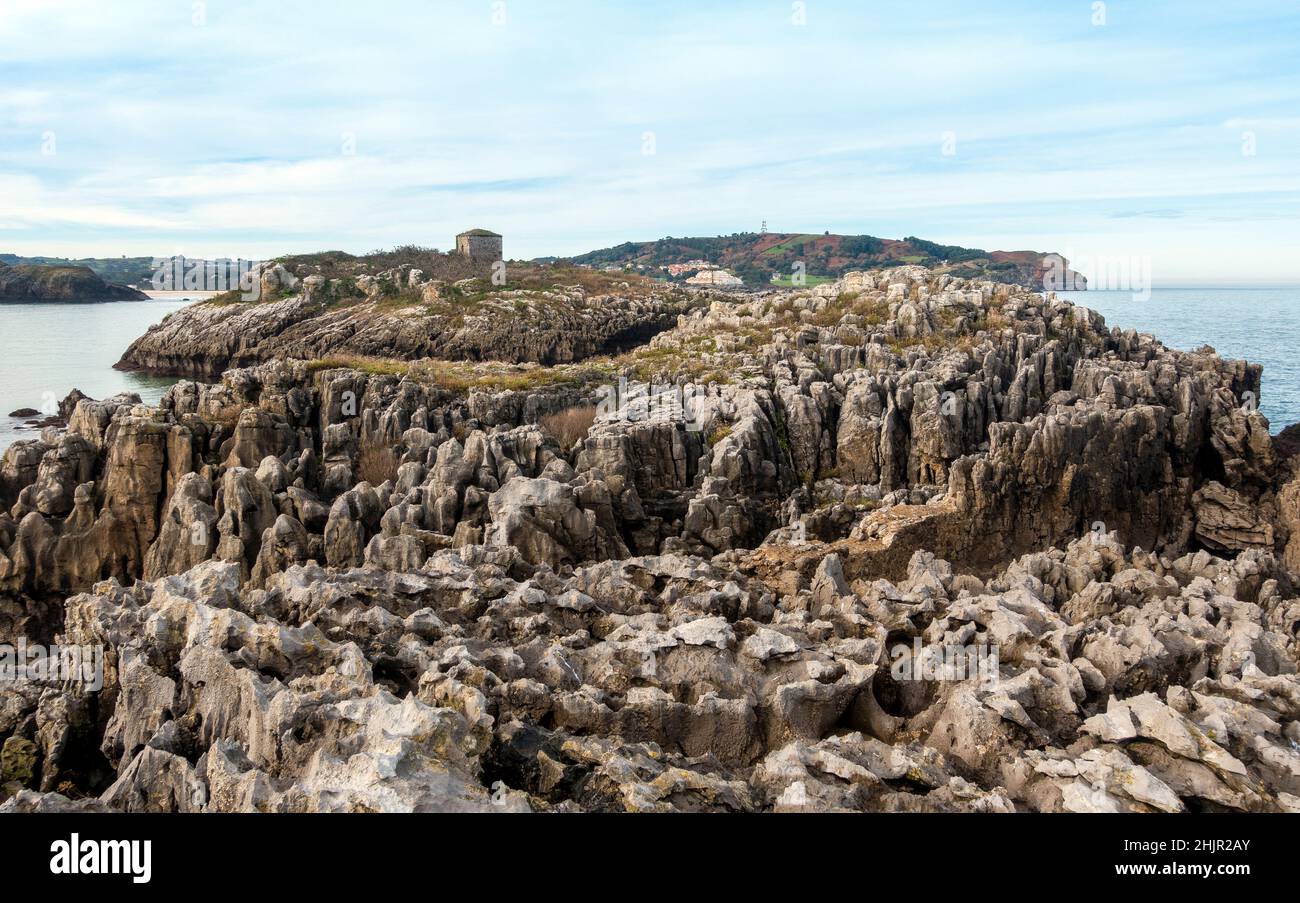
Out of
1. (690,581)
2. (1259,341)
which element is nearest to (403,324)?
(690,581)

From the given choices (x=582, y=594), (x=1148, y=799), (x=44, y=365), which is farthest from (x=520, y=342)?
(x=1148, y=799)

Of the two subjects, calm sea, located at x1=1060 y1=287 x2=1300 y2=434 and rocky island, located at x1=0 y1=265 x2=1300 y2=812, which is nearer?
rocky island, located at x1=0 y1=265 x2=1300 y2=812

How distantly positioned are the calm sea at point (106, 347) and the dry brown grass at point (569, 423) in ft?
109

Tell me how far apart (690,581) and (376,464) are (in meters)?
18.7

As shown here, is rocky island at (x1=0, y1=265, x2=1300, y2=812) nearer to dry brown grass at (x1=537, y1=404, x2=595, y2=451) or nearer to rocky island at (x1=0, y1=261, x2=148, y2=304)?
dry brown grass at (x1=537, y1=404, x2=595, y2=451)

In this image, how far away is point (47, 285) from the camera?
16912 cm

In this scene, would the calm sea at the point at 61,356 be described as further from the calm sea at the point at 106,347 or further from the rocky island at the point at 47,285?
the rocky island at the point at 47,285

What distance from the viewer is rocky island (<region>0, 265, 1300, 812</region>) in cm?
1088

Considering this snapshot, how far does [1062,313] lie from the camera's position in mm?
50656

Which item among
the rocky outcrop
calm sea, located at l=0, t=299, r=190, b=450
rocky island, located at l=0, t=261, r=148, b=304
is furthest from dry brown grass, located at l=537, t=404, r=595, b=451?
rocky island, located at l=0, t=261, r=148, b=304

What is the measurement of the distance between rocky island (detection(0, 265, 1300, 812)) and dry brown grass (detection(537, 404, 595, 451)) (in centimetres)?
20

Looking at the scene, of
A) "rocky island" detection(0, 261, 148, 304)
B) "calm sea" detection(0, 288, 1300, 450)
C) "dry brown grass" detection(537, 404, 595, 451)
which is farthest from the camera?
Result: "rocky island" detection(0, 261, 148, 304)

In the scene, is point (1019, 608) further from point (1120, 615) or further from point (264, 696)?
point (264, 696)
